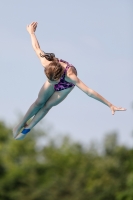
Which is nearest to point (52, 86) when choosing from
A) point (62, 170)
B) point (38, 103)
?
point (38, 103)

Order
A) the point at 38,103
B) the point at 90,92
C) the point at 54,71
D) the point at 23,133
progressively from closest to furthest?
1. the point at 90,92
2. the point at 54,71
3. the point at 38,103
4. the point at 23,133

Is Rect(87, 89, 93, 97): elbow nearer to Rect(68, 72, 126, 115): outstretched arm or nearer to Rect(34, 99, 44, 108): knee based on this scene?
Rect(68, 72, 126, 115): outstretched arm

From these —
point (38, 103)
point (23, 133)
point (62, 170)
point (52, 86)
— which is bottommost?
point (23, 133)

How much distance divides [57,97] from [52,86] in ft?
0.81

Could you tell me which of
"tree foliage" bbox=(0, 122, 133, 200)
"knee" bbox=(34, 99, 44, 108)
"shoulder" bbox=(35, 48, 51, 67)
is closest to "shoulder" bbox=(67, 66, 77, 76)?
"shoulder" bbox=(35, 48, 51, 67)

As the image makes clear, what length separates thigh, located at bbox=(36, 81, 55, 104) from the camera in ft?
43.3

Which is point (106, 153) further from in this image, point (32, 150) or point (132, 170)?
point (132, 170)

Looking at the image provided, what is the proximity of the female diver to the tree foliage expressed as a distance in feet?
97.2

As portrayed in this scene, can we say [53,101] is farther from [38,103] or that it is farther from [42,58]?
[42,58]

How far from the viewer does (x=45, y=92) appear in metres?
13.2

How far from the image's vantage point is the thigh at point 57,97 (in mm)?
13250

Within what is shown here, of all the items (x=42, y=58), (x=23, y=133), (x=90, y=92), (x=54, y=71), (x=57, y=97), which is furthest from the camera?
(x=23, y=133)

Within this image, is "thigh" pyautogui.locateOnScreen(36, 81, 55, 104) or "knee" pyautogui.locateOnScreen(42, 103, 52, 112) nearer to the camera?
"thigh" pyautogui.locateOnScreen(36, 81, 55, 104)

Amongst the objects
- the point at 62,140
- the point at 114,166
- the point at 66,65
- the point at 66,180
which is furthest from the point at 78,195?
the point at 66,65
